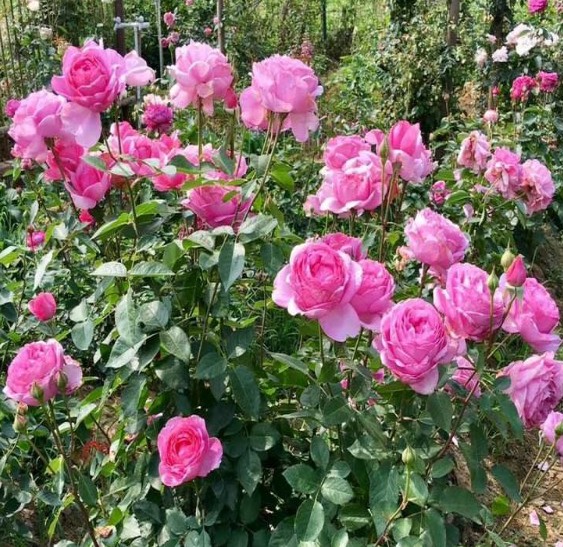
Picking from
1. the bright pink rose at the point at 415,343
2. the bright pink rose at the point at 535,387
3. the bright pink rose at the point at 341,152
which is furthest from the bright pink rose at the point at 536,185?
the bright pink rose at the point at 415,343

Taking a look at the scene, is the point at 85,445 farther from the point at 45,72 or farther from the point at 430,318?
the point at 45,72

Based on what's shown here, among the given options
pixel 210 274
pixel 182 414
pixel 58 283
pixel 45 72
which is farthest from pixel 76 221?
pixel 45 72

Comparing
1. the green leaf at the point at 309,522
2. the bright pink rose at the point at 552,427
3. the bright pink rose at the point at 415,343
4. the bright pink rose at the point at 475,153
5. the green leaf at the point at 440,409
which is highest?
the bright pink rose at the point at 415,343

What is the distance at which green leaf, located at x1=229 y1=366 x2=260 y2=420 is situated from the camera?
3.76ft

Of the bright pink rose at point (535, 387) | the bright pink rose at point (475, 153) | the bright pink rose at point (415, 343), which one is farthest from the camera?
the bright pink rose at point (475, 153)

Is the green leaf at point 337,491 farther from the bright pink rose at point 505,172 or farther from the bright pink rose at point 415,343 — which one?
the bright pink rose at point 505,172

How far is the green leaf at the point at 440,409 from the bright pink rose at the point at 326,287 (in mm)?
156

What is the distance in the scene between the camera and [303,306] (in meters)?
0.98

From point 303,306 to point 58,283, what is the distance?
1.50 metres

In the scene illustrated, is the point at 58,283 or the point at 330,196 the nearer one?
the point at 330,196

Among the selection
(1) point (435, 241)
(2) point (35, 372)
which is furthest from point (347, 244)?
(2) point (35, 372)

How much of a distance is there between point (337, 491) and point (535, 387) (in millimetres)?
293

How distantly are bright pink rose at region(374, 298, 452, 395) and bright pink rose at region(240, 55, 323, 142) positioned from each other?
343 mm

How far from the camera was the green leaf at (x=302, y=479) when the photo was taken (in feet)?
3.56
